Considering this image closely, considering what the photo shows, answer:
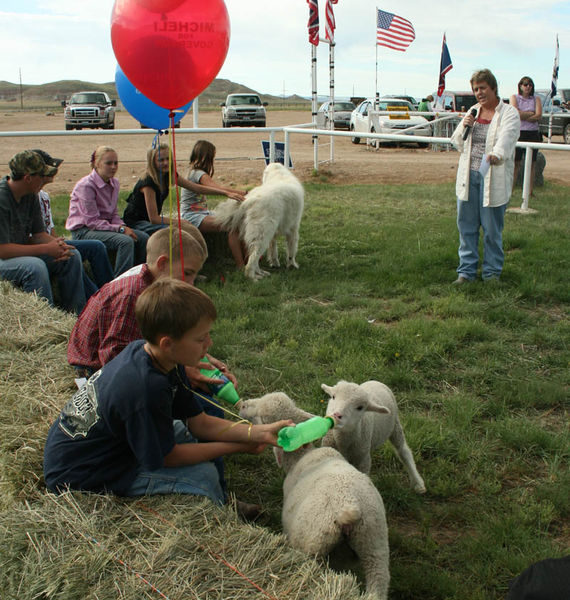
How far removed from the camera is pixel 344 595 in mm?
2070

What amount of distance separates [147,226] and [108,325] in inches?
164

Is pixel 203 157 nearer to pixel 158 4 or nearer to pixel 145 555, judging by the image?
pixel 158 4

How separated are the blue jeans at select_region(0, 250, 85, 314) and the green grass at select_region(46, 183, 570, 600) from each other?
1.44 meters

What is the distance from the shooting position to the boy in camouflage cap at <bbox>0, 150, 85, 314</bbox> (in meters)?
5.20

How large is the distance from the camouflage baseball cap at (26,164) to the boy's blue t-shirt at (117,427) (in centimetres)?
330

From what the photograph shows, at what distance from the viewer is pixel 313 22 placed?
15094 millimetres

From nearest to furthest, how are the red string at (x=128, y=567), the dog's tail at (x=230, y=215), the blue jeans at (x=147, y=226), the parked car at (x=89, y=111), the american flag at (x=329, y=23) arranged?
the red string at (x=128, y=567)
the blue jeans at (x=147, y=226)
the dog's tail at (x=230, y=215)
the american flag at (x=329, y=23)
the parked car at (x=89, y=111)

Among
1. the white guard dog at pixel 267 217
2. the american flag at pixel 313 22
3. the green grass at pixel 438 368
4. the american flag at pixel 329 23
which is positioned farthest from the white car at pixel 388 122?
the white guard dog at pixel 267 217

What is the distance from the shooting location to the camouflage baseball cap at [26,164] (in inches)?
202

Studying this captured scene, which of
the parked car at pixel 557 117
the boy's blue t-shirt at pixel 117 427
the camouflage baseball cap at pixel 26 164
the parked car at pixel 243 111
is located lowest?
the boy's blue t-shirt at pixel 117 427

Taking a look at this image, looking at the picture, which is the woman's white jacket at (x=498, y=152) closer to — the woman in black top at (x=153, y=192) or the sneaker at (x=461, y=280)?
the sneaker at (x=461, y=280)

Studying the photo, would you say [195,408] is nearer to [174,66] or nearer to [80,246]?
[174,66]

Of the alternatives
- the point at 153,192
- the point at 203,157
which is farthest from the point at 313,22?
the point at 153,192

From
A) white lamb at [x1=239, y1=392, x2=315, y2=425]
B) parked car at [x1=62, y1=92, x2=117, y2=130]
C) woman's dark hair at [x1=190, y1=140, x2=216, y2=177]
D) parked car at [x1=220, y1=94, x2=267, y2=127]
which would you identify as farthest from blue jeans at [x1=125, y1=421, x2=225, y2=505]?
parked car at [x1=62, y1=92, x2=117, y2=130]
